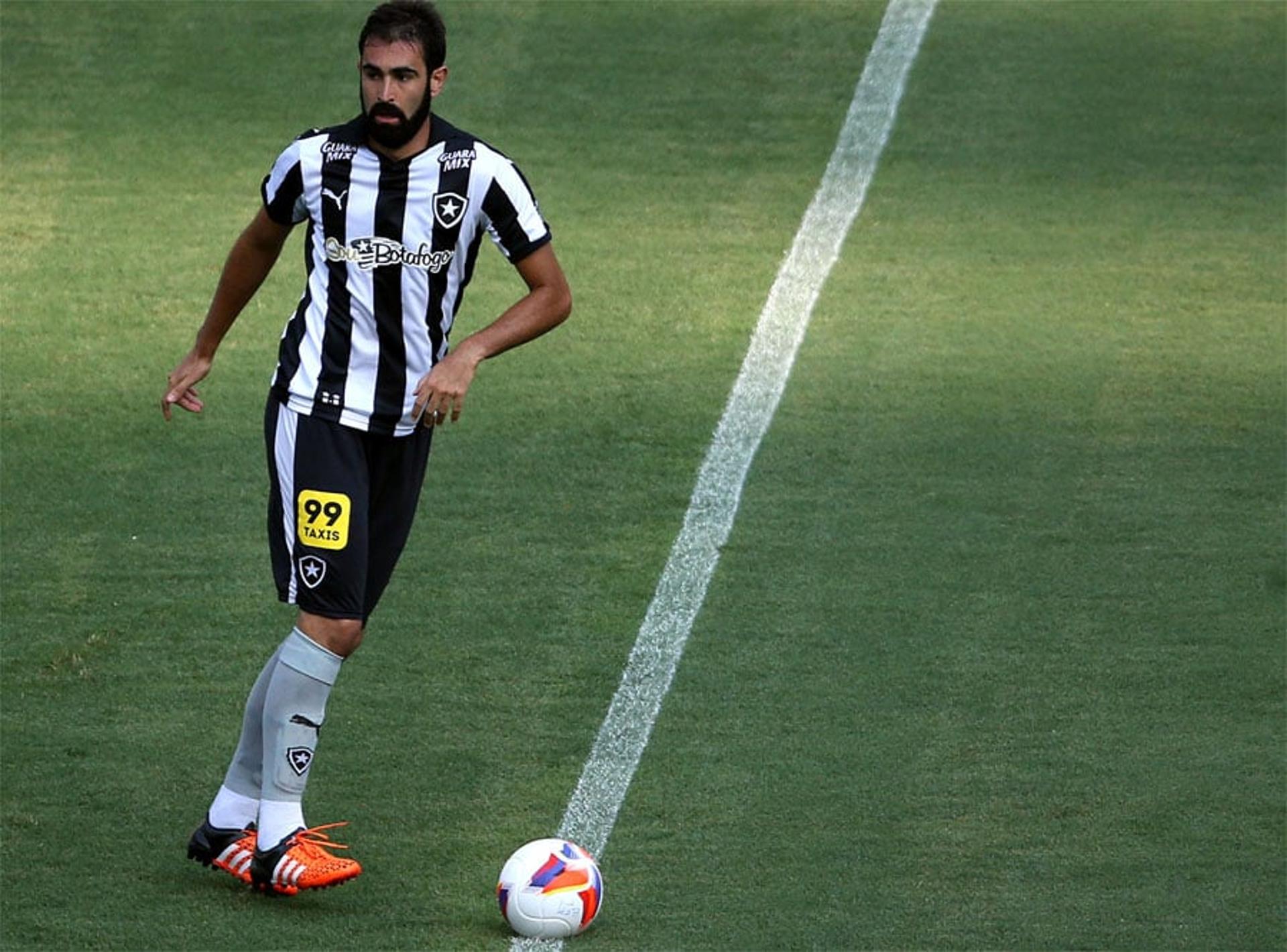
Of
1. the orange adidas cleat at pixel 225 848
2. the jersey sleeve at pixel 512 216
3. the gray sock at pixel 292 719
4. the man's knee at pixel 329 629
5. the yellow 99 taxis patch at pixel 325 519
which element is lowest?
the orange adidas cleat at pixel 225 848

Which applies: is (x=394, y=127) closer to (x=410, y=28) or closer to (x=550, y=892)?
(x=410, y=28)

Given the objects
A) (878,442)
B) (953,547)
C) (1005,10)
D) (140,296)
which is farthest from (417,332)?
(1005,10)

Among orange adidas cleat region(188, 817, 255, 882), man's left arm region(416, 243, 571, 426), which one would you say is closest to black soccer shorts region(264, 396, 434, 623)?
man's left arm region(416, 243, 571, 426)

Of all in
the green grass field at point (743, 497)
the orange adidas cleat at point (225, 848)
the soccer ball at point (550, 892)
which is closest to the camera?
the soccer ball at point (550, 892)

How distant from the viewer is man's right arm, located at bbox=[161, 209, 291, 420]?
5395 mm

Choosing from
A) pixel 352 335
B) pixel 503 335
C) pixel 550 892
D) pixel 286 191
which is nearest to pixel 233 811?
pixel 550 892

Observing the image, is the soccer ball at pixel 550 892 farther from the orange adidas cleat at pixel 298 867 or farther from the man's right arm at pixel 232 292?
the man's right arm at pixel 232 292

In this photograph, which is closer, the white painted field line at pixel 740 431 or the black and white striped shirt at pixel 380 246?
the black and white striped shirt at pixel 380 246

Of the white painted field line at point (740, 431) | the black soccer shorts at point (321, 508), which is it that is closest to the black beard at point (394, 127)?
the black soccer shorts at point (321, 508)

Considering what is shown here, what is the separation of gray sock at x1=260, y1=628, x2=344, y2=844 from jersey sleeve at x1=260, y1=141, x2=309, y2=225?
3.17ft

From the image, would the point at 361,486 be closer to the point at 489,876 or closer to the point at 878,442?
the point at 489,876

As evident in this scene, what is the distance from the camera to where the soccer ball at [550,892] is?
16.5ft

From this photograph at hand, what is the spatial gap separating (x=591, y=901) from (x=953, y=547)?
8.60ft

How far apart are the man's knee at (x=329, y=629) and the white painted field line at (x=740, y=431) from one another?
78 centimetres
